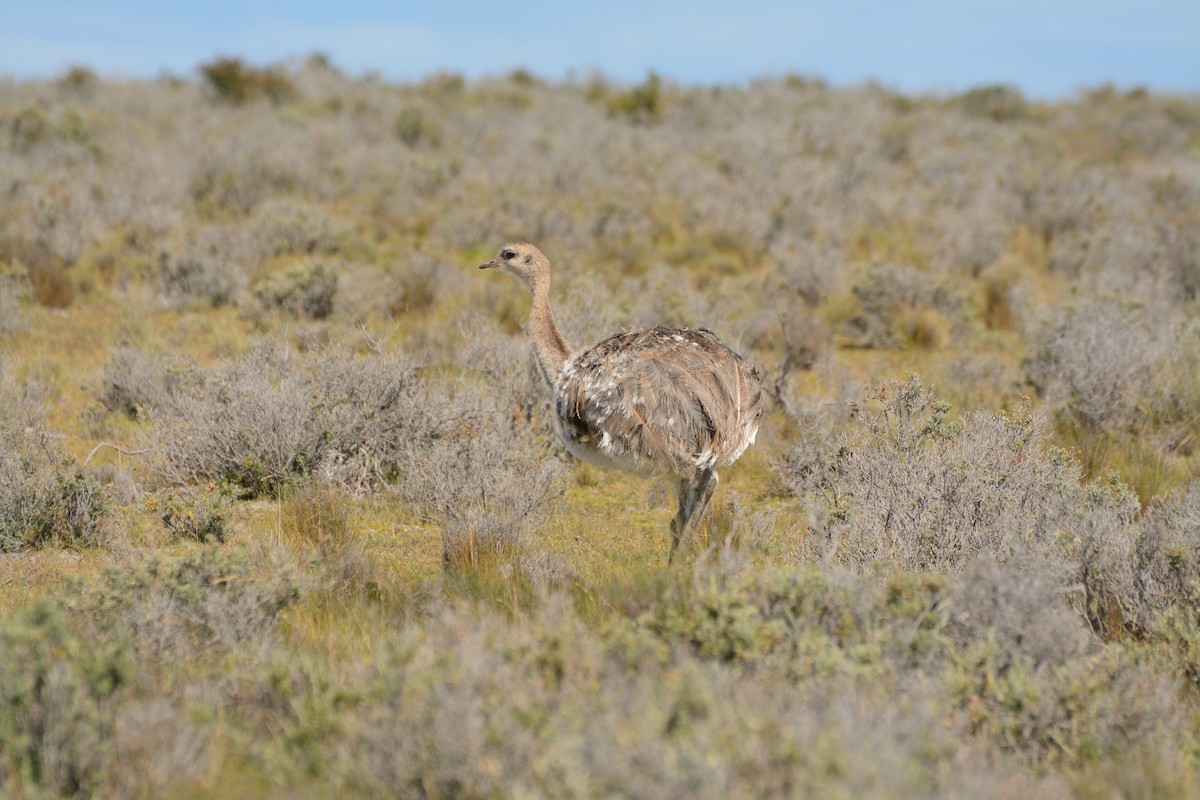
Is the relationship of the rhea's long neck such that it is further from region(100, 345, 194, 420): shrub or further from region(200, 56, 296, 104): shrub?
region(200, 56, 296, 104): shrub

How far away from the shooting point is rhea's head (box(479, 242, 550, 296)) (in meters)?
6.66

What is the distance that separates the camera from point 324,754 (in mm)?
3119

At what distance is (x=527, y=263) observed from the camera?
672 centimetres

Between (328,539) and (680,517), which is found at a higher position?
(680,517)

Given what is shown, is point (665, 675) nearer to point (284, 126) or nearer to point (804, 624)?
point (804, 624)

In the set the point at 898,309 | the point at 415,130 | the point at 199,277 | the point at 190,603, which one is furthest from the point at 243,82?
the point at 190,603

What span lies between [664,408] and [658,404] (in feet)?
0.11

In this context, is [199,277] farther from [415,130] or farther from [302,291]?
[415,130]

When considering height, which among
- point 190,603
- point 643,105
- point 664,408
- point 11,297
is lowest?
point 11,297

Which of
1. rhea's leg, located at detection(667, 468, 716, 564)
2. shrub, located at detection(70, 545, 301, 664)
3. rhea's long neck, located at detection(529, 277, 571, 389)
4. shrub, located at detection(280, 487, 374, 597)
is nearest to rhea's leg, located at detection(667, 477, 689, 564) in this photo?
rhea's leg, located at detection(667, 468, 716, 564)

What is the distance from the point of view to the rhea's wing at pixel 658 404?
5.17m

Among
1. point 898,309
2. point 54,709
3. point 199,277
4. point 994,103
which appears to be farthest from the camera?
point 994,103

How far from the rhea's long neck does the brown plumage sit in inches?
4.9

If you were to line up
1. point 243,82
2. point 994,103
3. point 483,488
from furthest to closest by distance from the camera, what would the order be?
point 994,103
point 243,82
point 483,488
